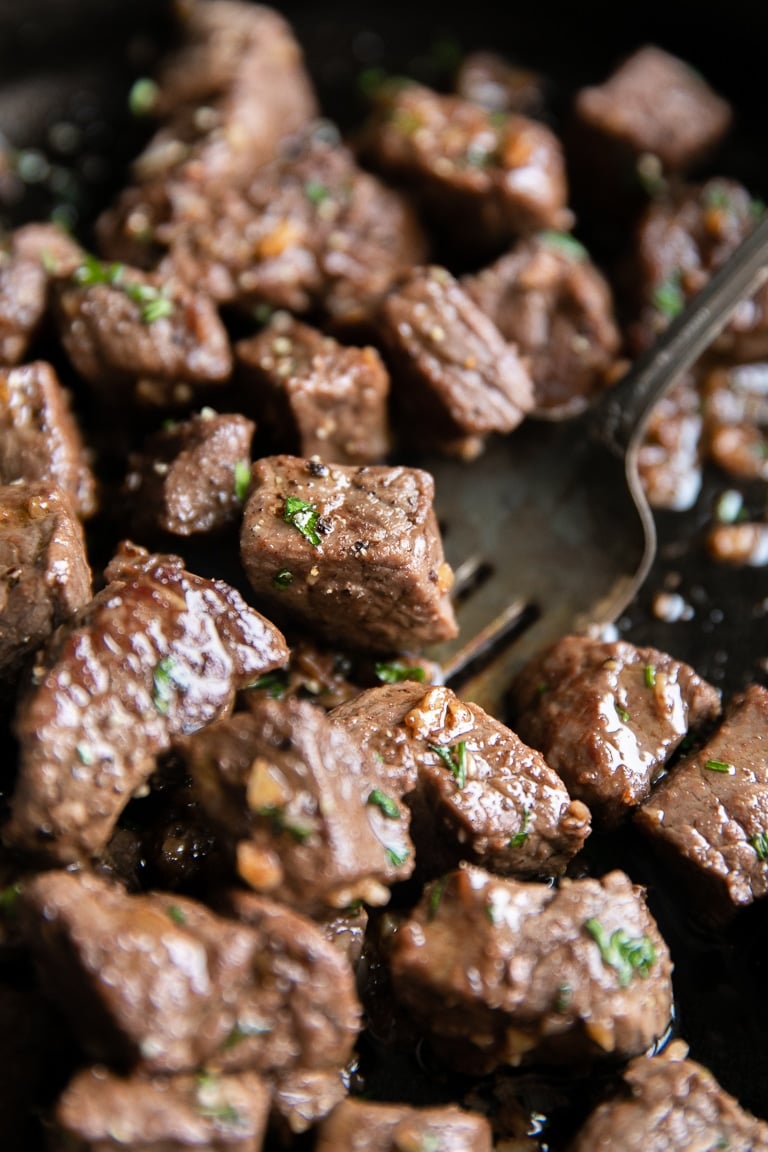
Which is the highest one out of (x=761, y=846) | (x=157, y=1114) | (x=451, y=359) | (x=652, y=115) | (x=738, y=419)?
(x=652, y=115)

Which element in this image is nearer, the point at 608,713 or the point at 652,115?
the point at 608,713

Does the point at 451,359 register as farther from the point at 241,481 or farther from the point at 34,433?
the point at 34,433

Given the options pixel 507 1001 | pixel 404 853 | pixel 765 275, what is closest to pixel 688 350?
pixel 765 275

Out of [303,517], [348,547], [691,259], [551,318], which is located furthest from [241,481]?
[691,259]

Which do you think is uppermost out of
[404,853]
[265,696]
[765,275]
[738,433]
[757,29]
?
[757,29]

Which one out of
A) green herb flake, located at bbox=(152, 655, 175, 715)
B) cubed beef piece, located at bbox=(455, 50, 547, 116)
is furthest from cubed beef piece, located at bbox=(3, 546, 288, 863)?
cubed beef piece, located at bbox=(455, 50, 547, 116)

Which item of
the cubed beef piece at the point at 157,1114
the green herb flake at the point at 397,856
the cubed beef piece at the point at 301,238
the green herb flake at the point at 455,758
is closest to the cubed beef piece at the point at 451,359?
the cubed beef piece at the point at 301,238

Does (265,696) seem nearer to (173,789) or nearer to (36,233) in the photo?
(173,789)
